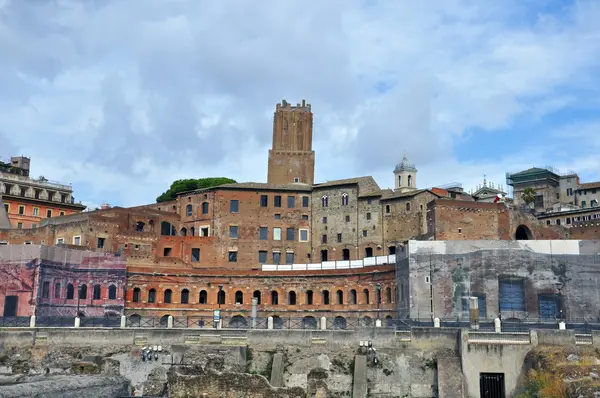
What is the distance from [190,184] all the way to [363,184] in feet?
90.6

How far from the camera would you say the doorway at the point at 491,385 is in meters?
35.1

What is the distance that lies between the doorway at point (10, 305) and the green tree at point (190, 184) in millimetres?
35188

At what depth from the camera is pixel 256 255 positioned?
240ft

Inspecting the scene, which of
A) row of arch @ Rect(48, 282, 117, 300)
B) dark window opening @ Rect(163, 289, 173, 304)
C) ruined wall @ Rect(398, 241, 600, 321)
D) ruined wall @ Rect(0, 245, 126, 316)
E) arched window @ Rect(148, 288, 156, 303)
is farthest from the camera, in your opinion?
dark window opening @ Rect(163, 289, 173, 304)

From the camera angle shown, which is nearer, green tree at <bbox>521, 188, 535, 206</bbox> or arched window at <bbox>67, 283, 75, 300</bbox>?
arched window at <bbox>67, 283, 75, 300</bbox>

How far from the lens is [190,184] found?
93.1 meters

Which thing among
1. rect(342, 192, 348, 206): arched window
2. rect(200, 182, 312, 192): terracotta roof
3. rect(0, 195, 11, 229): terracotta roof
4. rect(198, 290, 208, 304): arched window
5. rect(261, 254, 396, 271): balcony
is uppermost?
rect(200, 182, 312, 192): terracotta roof

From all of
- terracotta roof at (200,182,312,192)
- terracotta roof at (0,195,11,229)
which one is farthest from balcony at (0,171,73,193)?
terracotta roof at (200,182,312,192)

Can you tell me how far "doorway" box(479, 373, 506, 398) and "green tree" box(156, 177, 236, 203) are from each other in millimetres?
61130

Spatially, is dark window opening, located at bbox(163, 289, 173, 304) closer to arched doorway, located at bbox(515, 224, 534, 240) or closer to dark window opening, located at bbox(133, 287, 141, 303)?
dark window opening, located at bbox(133, 287, 141, 303)

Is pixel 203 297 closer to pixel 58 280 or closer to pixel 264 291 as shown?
pixel 264 291

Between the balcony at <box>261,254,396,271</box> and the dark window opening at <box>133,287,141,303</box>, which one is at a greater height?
the balcony at <box>261,254,396,271</box>

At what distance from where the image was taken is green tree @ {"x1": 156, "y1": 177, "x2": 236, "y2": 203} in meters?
92.6

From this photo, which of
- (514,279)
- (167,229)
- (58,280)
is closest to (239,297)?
(167,229)
